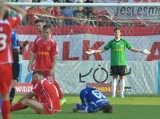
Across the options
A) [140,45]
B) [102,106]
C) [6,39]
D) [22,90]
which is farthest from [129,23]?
[6,39]

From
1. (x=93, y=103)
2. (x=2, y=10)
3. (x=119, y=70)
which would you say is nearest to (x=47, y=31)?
(x=93, y=103)

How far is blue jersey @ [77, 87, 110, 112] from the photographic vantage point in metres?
13.8

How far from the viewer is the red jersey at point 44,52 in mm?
15562

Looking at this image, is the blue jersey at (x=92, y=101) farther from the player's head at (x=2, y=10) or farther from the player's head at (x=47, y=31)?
the player's head at (x=2, y=10)

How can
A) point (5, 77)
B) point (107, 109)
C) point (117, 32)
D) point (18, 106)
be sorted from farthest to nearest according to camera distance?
point (117, 32) < point (107, 109) < point (18, 106) < point (5, 77)

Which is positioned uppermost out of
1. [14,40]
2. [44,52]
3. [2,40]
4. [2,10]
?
[2,10]

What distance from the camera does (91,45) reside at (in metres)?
21.8

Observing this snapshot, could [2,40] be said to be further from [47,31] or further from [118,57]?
[118,57]

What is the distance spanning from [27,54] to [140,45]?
3.53 meters

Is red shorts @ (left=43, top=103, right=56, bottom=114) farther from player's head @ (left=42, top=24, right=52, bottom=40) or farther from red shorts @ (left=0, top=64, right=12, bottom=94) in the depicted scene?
red shorts @ (left=0, top=64, right=12, bottom=94)

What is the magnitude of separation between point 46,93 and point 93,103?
1.02 m

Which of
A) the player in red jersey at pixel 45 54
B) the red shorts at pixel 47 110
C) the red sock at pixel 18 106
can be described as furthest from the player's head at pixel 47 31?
the red shorts at pixel 47 110

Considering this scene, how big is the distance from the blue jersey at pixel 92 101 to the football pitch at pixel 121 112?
17 centimetres

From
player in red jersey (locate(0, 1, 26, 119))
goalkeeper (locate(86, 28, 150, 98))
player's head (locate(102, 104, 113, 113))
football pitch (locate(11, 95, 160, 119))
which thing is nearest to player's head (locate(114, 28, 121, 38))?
goalkeeper (locate(86, 28, 150, 98))
